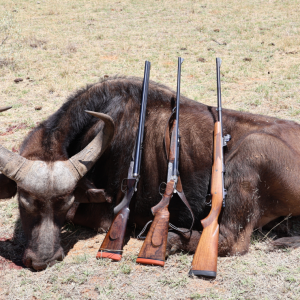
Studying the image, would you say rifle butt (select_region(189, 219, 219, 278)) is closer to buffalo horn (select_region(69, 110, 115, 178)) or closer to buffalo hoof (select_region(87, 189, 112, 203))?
buffalo hoof (select_region(87, 189, 112, 203))

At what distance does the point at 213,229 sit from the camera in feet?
12.5

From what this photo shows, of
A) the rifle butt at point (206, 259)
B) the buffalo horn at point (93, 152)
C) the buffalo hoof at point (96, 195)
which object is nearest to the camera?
the rifle butt at point (206, 259)

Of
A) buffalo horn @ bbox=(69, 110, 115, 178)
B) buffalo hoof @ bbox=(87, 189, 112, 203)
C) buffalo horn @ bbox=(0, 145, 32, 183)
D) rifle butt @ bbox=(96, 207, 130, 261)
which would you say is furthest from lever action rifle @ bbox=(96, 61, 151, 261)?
buffalo horn @ bbox=(0, 145, 32, 183)

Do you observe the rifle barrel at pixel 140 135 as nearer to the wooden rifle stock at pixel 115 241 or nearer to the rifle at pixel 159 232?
the rifle at pixel 159 232

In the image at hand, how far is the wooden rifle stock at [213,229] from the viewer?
3551mm

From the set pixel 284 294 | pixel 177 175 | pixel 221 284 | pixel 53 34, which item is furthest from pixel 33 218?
pixel 53 34

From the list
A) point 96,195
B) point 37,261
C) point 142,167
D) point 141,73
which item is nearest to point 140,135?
point 142,167

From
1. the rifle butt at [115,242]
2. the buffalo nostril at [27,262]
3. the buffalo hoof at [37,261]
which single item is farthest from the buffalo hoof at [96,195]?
the buffalo nostril at [27,262]

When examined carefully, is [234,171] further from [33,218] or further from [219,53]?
[219,53]

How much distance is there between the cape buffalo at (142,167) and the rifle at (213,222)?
189mm

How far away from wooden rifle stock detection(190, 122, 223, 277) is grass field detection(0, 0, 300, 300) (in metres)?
0.18

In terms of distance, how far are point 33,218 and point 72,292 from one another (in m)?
0.90

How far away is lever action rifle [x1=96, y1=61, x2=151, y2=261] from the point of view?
12.8 feet

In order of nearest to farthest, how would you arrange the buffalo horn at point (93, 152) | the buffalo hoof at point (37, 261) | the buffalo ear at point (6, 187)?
the buffalo hoof at point (37, 261)
the buffalo horn at point (93, 152)
the buffalo ear at point (6, 187)
